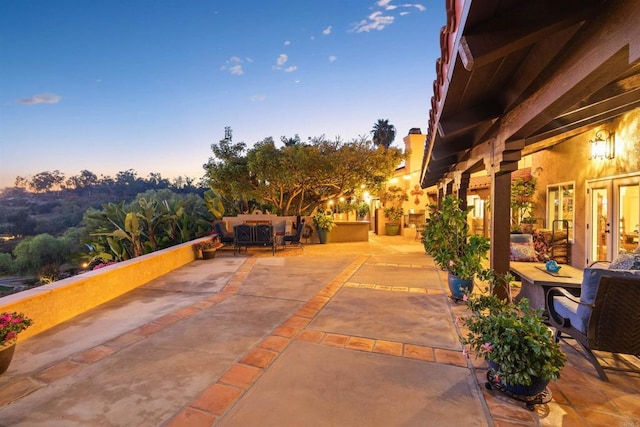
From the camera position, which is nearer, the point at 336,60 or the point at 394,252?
the point at 394,252

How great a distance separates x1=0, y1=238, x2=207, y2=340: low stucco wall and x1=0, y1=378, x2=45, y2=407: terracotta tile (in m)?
1.04

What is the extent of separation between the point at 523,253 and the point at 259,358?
5.59 meters

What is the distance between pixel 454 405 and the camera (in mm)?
2045

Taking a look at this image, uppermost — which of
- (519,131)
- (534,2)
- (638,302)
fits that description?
(534,2)

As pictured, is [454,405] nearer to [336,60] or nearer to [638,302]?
[638,302]

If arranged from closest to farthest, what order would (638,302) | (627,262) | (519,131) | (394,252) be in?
Answer: (638,302) < (519,131) < (627,262) < (394,252)

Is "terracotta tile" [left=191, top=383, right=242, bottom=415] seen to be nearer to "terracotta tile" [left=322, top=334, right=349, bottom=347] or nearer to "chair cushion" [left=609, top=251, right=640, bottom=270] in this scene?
"terracotta tile" [left=322, top=334, right=349, bottom=347]

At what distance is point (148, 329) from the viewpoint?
3.35 metres

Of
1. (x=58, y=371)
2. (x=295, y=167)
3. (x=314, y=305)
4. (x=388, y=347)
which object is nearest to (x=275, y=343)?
(x=388, y=347)

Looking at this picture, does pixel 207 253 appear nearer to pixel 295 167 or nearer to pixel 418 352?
pixel 295 167

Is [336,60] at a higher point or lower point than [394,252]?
higher

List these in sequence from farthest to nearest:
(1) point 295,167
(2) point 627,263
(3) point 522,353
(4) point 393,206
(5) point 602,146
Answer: (4) point 393,206, (1) point 295,167, (5) point 602,146, (2) point 627,263, (3) point 522,353

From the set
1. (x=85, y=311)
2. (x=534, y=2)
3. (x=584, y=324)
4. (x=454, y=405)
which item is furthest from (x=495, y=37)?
(x=85, y=311)

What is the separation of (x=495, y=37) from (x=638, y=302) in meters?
2.36
